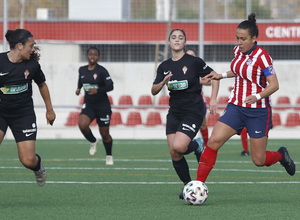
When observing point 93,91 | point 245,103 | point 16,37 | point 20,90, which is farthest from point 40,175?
point 93,91

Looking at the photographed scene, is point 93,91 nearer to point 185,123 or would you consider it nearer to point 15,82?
point 185,123

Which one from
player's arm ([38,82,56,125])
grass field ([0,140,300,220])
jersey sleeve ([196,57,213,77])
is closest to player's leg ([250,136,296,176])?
grass field ([0,140,300,220])

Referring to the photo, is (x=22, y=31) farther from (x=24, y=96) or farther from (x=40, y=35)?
(x=40, y=35)

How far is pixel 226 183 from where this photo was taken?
1023 cm

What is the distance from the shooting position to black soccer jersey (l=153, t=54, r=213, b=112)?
8867 millimetres

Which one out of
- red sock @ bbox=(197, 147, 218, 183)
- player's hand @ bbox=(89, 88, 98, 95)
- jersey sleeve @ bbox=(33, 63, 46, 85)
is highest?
jersey sleeve @ bbox=(33, 63, 46, 85)

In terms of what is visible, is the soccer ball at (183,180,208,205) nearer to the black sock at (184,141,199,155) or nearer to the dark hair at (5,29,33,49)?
the black sock at (184,141,199,155)

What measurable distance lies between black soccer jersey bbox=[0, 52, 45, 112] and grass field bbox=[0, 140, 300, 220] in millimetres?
1094

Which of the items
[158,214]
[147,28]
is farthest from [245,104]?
[147,28]

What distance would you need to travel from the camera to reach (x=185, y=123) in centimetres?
889

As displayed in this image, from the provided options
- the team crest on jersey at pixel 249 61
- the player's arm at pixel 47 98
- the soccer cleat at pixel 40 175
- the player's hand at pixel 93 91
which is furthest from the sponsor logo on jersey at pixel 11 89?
the player's hand at pixel 93 91

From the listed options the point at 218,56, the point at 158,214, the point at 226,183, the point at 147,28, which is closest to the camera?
the point at 158,214

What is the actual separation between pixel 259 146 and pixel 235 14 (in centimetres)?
1349

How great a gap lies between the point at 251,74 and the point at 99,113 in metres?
5.77
